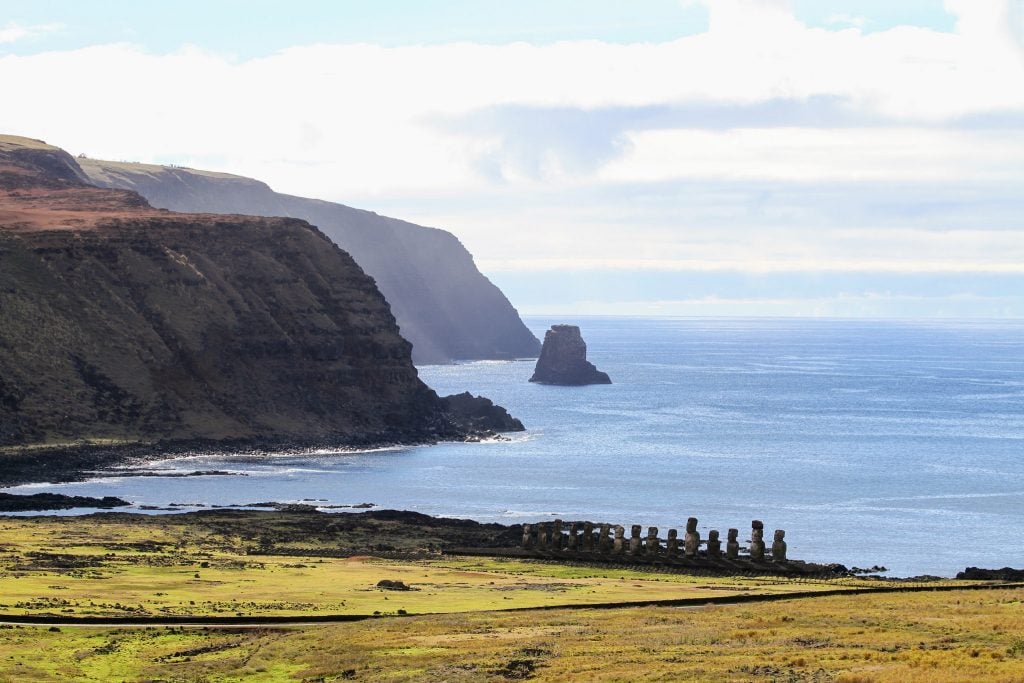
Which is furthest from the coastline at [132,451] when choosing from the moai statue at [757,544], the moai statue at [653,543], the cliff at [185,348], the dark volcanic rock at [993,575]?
the dark volcanic rock at [993,575]

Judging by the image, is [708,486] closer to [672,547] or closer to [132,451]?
[132,451]

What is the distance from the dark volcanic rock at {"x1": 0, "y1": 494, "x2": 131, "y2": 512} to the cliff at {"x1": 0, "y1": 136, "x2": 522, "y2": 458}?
31.4 meters

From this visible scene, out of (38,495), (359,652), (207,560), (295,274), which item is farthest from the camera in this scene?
(295,274)

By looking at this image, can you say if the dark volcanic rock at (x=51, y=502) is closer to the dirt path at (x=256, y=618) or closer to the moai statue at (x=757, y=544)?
the moai statue at (x=757, y=544)

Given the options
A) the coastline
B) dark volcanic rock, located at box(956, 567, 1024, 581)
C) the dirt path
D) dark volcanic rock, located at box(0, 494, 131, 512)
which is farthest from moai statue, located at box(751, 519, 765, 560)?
the coastline

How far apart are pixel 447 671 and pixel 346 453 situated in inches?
4913

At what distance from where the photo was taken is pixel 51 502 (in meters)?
115

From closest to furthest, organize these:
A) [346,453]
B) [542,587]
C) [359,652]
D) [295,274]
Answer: [359,652] < [542,587] < [346,453] < [295,274]

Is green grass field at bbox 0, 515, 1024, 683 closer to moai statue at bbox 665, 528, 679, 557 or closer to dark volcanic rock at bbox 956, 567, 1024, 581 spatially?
moai statue at bbox 665, 528, 679, 557

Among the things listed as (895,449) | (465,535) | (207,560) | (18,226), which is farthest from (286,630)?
(18,226)

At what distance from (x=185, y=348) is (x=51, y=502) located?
6254 centimetres

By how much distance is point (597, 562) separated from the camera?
252 ft

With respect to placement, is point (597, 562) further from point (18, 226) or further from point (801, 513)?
point (18, 226)

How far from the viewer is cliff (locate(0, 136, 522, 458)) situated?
16088 centimetres
